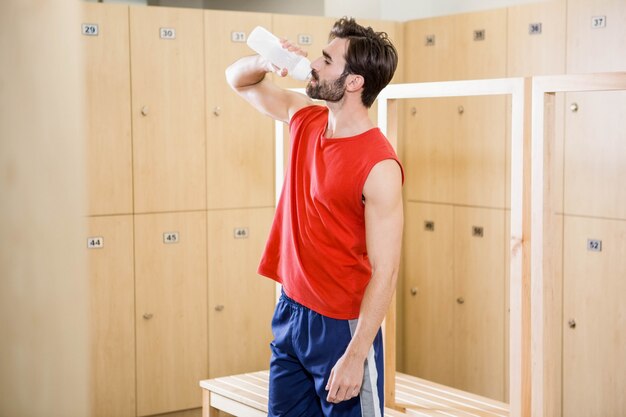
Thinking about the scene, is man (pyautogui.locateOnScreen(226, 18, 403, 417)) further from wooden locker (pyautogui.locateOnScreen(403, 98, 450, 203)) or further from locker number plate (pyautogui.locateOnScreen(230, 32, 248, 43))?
wooden locker (pyautogui.locateOnScreen(403, 98, 450, 203))

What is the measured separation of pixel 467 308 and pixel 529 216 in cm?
210

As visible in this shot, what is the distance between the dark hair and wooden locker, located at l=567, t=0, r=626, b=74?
72.0 inches

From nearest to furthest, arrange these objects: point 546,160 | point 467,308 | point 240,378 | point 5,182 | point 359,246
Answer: point 5,182, point 359,246, point 546,160, point 240,378, point 467,308

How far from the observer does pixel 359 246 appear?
98.9 inches

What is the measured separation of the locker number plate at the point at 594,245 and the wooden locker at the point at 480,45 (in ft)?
3.56

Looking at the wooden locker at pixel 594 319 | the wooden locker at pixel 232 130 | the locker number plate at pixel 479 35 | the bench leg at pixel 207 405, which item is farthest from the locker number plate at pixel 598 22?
the bench leg at pixel 207 405

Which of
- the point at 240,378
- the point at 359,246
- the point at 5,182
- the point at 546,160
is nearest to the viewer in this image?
the point at 5,182

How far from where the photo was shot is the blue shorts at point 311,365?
2.47 m

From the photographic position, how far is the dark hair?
8.29 ft

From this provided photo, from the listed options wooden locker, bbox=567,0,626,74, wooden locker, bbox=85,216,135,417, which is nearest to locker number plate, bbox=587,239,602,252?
wooden locker, bbox=567,0,626,74

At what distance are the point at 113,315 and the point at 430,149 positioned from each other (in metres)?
2.09

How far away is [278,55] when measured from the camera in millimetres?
2564

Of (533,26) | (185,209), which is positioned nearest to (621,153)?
(533,26)

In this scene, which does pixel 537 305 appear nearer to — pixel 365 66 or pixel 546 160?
pixel 546 160
